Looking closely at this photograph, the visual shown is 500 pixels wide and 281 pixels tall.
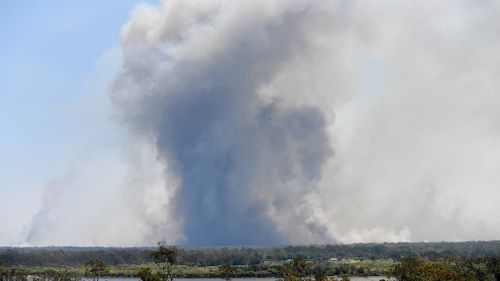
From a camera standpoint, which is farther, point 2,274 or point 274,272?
point 274,272

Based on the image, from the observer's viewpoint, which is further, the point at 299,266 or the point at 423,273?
the point at 299,266

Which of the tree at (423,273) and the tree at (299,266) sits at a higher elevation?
the tree at (299,266)

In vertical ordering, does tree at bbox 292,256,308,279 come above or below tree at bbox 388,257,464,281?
above

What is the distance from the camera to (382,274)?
192 meters

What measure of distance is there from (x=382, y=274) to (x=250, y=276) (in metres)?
40.9

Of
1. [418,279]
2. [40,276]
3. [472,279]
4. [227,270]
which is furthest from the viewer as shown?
[40,276]

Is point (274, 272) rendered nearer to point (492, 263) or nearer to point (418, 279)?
point (492, 263)

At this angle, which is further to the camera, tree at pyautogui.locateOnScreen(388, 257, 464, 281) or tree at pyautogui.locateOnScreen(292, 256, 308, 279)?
tree at pyautogui.locateOnScreen(292, 256, 308, 279)

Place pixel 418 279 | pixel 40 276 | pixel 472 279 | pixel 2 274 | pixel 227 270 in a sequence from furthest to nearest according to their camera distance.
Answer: pixel 40 276 < pixel 2 274 < pixel 227 270 < pixel 472 279 < pixel 418 279

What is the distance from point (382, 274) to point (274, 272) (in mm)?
33181

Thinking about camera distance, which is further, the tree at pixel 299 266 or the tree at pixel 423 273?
the tree at pixel 299 266

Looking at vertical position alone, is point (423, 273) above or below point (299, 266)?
below

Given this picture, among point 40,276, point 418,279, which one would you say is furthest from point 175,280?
point 418,279

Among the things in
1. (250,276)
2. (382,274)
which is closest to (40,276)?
(250,276)
